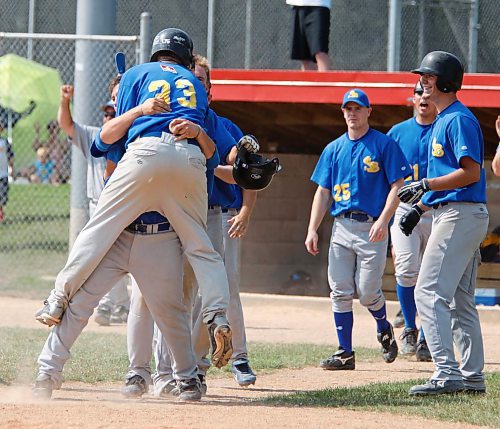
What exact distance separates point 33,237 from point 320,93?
8051mm

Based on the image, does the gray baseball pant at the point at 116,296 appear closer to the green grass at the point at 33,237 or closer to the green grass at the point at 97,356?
the green grass at the point at 97,356

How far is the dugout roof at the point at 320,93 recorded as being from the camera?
12.0 meters

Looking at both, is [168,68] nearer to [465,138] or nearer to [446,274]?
[465,138]

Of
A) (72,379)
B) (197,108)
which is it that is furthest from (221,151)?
(72,379)

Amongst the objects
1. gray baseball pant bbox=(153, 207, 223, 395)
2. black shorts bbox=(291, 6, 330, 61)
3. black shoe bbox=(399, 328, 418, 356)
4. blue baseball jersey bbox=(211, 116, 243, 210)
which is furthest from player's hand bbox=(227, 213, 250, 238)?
black shorts bbox=(291, 6, 330, 61)

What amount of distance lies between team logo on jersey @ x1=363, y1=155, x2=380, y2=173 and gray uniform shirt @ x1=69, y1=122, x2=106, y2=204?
8.89 ft

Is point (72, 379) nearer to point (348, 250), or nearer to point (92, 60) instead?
point (348, 250)

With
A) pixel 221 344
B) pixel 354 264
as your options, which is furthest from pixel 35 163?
pixel 221 344

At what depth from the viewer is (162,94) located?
603 cm

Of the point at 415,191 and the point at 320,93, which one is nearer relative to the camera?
the point at 415,191

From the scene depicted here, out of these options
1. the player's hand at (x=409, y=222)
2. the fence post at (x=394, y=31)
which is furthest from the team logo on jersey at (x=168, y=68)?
the fence post at (x=394, y=31)

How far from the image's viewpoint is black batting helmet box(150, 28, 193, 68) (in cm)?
629

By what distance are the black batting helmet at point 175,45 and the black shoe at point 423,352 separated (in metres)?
3.55

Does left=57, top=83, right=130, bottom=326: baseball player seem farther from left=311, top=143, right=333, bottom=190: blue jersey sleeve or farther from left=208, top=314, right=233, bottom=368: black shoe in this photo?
left=208, top=314, right=233, bottom=368: black shoe
